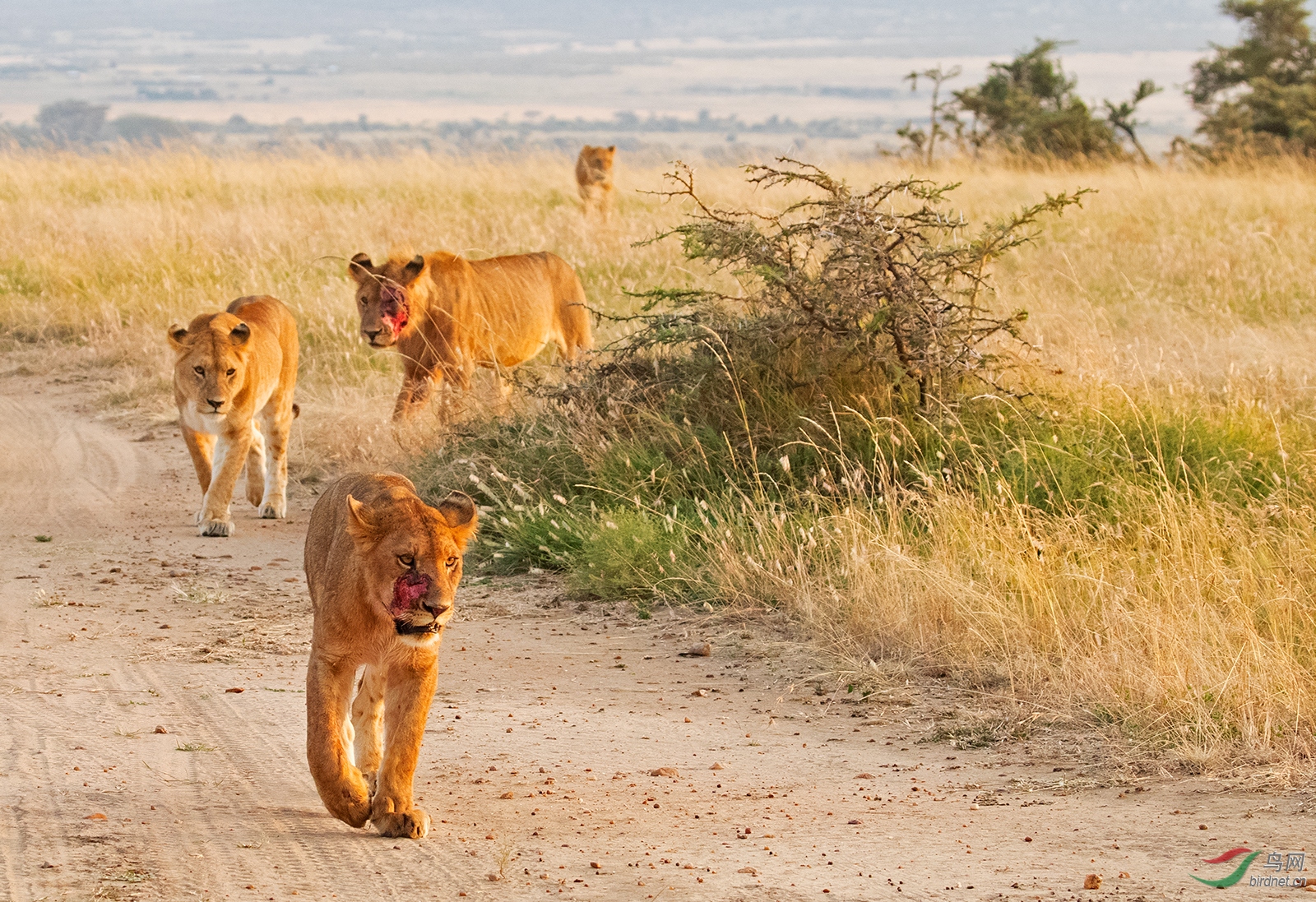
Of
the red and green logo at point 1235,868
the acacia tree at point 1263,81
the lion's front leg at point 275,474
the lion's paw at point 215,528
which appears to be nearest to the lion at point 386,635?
the red and green logo at point 1235,868

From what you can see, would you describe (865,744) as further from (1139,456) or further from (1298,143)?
(1298,143)

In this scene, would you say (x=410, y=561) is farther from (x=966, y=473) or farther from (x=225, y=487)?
(x=225, y=487)

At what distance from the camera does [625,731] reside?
530 centimetres

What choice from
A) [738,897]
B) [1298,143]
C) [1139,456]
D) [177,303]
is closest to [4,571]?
[738,897]

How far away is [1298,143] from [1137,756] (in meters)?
21.8

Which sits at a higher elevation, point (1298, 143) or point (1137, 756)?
point (1298, 143)

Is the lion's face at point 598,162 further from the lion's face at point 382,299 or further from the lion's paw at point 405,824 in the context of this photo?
the lion's paw at point 405,824

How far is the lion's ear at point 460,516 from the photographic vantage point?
160 inches

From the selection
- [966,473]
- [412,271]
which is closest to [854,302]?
[966,473]

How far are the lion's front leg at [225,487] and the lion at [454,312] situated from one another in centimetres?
122

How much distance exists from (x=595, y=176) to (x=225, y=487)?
36.0 feet

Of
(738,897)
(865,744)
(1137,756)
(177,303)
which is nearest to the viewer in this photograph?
(738,897)

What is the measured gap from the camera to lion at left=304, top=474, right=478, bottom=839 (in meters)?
3.82

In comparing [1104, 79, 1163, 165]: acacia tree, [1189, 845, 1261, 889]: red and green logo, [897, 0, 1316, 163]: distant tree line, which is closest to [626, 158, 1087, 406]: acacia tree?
[1189, 845, 1261, 889]: red and green logo
